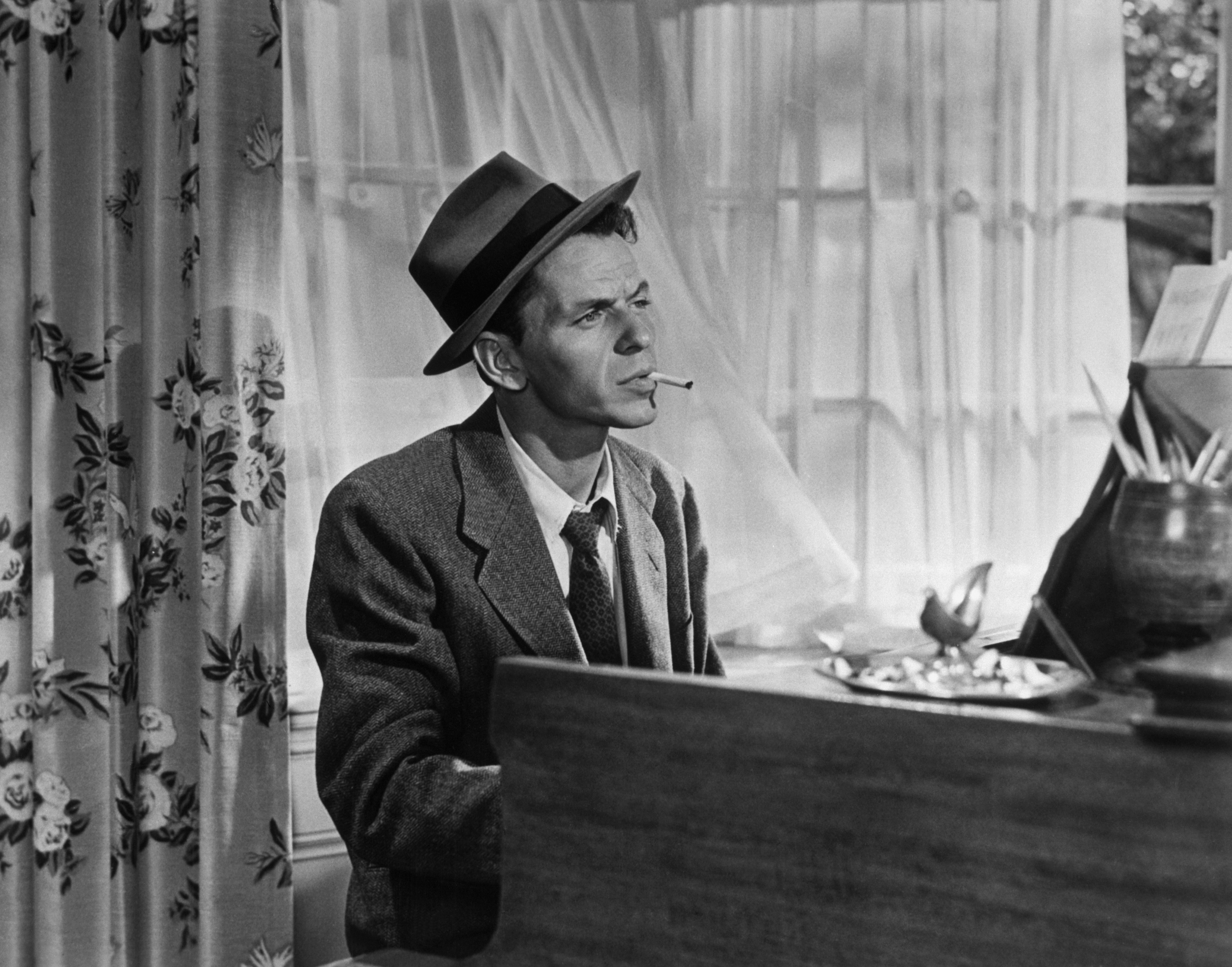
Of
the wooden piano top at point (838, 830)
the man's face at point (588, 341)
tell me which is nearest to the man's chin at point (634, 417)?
the man's face at point (588, 341)

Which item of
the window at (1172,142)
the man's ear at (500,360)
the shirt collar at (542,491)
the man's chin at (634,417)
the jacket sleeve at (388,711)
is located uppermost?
the window at (1172,142)

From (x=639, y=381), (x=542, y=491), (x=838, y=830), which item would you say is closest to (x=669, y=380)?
(x=639, y=381)

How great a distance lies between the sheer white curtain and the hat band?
0.57 metres

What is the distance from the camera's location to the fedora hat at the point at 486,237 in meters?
1.64

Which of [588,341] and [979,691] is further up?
[588,341]

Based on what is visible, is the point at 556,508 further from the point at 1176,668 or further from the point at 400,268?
the point at 1176,668

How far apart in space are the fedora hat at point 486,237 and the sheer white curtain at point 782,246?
1.87 ft

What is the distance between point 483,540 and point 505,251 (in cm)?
34

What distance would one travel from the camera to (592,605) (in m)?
1.61

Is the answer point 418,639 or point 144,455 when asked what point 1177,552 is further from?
point 144,455

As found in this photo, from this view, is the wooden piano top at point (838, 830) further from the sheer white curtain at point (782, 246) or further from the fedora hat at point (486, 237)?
the sheer white curtain at point (782, 246)

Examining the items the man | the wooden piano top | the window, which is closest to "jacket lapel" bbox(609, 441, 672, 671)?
the man

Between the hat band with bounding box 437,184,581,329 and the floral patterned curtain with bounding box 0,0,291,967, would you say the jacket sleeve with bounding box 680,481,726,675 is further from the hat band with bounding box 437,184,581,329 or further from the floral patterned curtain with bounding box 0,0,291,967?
the floral patterned curtain with bounding box 0,0,291,967

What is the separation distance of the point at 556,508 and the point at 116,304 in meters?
0.86
